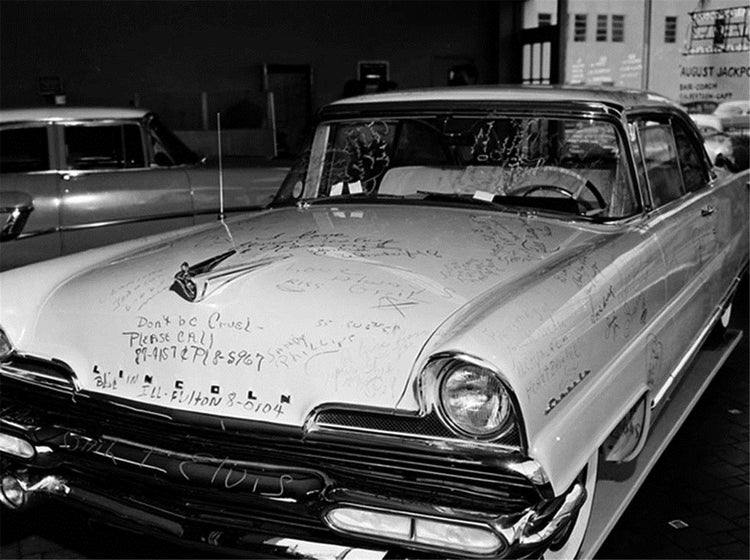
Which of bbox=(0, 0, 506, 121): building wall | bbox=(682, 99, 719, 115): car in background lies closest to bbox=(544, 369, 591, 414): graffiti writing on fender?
bbox=(682, 99, 719, 115): car in background

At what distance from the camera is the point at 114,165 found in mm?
6246

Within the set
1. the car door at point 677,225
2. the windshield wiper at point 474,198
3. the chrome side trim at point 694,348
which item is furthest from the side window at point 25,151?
the chrome side trim at point 694,348

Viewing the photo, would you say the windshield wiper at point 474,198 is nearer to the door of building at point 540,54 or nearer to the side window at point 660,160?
the side window at point 660,160

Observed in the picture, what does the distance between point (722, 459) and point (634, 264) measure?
1303mm

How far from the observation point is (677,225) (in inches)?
140

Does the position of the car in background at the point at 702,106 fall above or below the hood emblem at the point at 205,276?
above

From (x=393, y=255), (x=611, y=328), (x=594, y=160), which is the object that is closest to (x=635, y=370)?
(x=611, y=328)

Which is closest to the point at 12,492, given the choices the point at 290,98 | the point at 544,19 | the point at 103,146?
the point at 103,146

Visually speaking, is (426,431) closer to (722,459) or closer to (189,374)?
(189,374)

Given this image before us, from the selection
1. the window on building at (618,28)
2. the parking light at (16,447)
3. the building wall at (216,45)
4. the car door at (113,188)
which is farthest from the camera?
the building wall at (216,45)

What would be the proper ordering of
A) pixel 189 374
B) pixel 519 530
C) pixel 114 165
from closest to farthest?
1. pixel 519 530
2. pixel 189 374
3. pixel 114 165

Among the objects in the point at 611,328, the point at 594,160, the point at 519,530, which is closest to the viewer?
the point at 519,530

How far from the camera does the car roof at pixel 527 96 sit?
349cm
